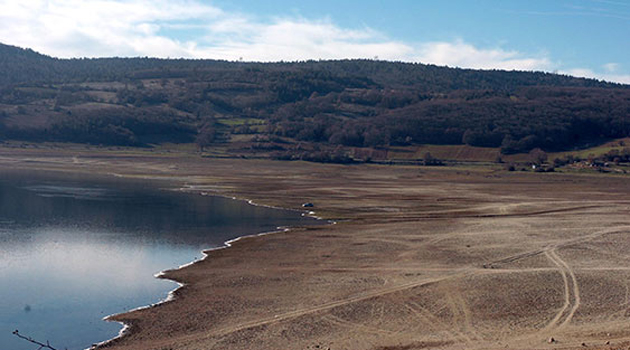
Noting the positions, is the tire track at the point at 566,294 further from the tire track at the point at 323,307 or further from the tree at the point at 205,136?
the tree at the point at 205,136

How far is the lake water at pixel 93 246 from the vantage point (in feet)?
98.7

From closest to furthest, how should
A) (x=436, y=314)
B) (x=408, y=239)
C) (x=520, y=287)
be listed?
(x=436, y=314), (x=520, y=287), (x=408, y=239)

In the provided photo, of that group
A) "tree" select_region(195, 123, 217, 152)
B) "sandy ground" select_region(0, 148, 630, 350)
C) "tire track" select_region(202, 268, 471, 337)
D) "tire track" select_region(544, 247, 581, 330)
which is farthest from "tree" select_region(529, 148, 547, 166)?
"tire track" select_region(202, 268, 471, 337)

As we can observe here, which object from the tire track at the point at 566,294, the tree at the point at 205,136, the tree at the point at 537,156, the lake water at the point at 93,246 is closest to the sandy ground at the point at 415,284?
the tire track at the point at 566,294

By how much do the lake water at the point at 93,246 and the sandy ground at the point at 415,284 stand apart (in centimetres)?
222

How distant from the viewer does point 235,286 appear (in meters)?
35.2

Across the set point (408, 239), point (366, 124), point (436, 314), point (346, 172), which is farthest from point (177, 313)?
point (366, 124)

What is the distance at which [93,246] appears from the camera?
155ft

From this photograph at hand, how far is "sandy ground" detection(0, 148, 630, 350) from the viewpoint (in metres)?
26.6

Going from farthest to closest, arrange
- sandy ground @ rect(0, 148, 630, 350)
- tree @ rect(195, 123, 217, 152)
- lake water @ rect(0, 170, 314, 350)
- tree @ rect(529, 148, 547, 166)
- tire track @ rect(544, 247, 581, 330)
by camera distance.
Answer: tree @ rect(195, 123, 217, 152)
tree @ rect(529, 148, 547, 166)
lake water @ rect(0, 170, 314, 350)
tire track @ rect(544, 247, 581, 330)
sandy ground @ rect(0, 148, 630, 350)

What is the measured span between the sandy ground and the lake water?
2218 millimetres

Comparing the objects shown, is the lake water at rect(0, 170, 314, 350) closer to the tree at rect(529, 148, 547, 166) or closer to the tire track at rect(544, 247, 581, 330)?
the tire track at rect(544, 247, 581, 330)

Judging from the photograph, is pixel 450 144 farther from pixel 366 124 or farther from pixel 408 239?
pixel 408 239

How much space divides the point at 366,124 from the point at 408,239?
135375 mm
